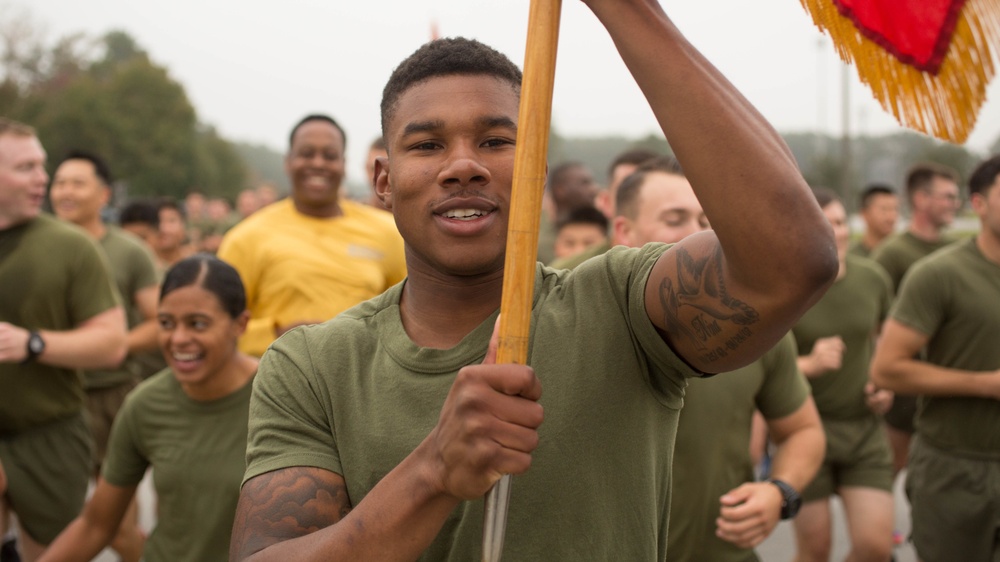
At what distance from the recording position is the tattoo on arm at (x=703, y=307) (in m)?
1.94

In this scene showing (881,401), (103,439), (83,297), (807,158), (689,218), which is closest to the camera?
(689,218)

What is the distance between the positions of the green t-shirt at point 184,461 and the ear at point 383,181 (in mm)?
1940

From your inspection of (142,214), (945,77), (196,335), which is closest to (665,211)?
(196,335)

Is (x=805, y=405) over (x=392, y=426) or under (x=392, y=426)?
under

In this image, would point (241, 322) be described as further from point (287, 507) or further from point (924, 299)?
point (924, 299)

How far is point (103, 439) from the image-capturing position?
297 inches

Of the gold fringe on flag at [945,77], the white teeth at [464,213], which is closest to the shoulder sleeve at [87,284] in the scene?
the white teeth at [464,213]

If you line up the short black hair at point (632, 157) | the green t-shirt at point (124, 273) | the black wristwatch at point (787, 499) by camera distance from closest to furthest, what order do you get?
the black wristwatch at point (787, 499) → the short black hair at point (632, 157) → the green t-shirt at point (124, 273)

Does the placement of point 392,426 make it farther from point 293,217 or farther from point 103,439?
point 103,439

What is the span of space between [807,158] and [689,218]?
53.0 meters

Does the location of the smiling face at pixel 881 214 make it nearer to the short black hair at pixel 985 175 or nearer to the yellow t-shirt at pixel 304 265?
the short black hair at pixel 985 175

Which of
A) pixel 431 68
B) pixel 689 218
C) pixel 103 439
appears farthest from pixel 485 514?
pixel 103 439

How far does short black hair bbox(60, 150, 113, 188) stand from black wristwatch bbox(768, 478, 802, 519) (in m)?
5.96

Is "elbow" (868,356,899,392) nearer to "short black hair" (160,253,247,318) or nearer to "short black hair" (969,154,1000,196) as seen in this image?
"short black hair" (969,154,1000,196)
